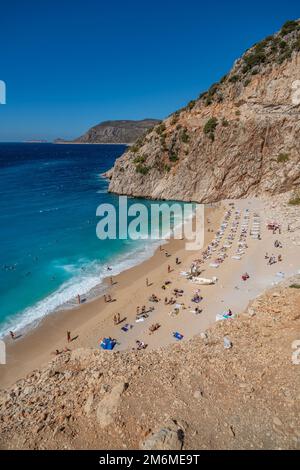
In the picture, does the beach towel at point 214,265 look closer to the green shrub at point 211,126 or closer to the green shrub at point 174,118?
the green shrub at point 211,126

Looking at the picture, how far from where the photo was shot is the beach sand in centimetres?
1794

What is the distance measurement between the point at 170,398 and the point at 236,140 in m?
49.1

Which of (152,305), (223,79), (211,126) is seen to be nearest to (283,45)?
(223,79)

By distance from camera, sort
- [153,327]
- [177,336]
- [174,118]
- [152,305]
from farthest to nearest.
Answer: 1. [174,118]
2. [152,305]
3. [153,327]
4. [177,336]

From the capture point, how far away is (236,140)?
52.5 m

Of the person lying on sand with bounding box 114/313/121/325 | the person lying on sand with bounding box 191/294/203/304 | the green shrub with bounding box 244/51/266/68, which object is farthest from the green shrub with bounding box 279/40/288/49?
the person lying on sand with bounding box 114/313/121/325

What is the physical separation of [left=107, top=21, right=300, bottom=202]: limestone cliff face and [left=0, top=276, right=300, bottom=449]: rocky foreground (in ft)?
136

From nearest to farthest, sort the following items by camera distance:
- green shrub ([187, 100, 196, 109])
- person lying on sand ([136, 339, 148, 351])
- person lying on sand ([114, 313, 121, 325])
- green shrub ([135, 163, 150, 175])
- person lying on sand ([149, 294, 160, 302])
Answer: person lying on sand ([136, 339, 148, 351]) < person lying on sand ([114, 313, 121, 325]) < person lying on sand ([149, 294, 160, 302]) < green shrub ([135, 163, 150, 175]) < green shrub ([187, 100, 196, 109])

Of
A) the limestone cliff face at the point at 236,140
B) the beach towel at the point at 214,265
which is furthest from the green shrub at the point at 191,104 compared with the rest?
the beach towel at the point at 214,265

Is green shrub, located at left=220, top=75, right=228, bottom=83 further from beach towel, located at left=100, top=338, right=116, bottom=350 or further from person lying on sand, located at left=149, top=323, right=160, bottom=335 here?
beach towel, located at left=100, top=338, right=116, bottom=350

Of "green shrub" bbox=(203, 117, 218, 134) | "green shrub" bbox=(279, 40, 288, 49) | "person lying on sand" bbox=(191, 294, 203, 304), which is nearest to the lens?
"person lying on sand" bbox=(191, 294, 203, 304)

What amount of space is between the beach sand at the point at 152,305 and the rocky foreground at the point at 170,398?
2583 millimetres

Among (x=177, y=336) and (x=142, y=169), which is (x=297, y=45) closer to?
(x=142, y=169)
